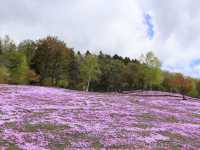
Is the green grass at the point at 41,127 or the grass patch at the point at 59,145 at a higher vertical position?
the green grass at the point at 41,127

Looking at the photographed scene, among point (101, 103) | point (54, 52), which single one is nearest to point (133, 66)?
point (54, 52)

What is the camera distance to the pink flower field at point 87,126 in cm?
2708

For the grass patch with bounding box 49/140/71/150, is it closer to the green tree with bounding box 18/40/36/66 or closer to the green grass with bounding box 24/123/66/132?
the green grass with bounding box 24/123/66/132

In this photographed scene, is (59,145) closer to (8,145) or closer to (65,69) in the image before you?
(8,145)

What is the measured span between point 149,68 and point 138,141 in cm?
8675

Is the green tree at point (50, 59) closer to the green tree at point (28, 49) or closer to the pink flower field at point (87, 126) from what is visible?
the green tree at point (28, 49)

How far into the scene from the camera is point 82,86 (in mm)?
127125

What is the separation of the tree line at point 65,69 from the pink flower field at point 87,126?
50.6 meters

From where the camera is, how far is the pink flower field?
2708cm

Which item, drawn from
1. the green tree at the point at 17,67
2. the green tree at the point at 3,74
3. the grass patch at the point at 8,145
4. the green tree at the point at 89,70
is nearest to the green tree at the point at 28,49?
the green tree at the point at 17,67

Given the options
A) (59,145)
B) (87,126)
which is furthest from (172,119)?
(59,145)

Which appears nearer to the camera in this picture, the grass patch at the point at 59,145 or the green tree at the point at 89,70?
the grass patch at the point at 59,145

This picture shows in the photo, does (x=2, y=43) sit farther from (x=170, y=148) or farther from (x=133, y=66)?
(x=170, y=148)

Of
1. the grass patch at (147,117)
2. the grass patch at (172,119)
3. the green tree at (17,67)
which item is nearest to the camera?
the grass patch at (147,117)
